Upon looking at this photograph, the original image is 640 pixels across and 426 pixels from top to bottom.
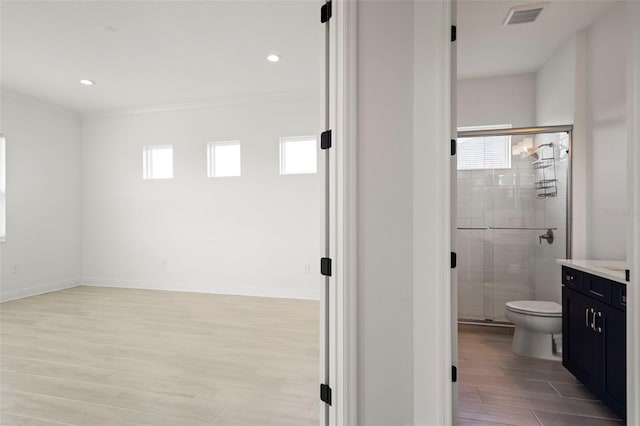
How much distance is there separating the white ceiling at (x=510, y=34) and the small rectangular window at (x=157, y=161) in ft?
15.2

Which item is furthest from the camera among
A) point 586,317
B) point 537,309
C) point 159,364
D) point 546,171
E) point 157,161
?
point 157,161

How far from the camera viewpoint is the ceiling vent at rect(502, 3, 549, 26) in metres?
2.71

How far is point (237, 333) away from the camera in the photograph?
3404mm

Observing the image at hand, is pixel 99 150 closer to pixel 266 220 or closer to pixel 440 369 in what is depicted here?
pixel 266 220

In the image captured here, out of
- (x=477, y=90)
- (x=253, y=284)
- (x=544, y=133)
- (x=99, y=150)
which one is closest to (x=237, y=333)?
(x=253, y=284)

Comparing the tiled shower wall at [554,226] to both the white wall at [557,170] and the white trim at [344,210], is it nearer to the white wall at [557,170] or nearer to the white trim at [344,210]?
the white wall at [557,170]

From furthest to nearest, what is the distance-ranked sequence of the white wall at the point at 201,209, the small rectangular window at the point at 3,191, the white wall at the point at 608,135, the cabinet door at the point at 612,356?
1. the white wall at the point at 201,209
2. the small rectangular window at the point at 3,191
3. the white wall at the point at 608,135
4. the cabinet door at the point at 612,356

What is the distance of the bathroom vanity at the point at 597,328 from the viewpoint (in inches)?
71.7

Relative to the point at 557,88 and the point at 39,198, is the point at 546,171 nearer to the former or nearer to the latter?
the point at 557,88

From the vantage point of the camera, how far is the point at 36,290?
5.11 metres

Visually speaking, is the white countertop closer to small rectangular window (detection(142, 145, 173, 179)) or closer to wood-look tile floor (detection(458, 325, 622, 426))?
wood-look tile floor (detection(458, 325, 622, 426))

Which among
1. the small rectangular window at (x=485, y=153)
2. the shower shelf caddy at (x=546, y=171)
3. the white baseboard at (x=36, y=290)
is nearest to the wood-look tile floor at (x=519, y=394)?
the shower shelf caddy at (x=546, y=171)

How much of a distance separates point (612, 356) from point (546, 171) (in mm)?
2116

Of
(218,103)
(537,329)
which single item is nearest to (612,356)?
(537,329)
